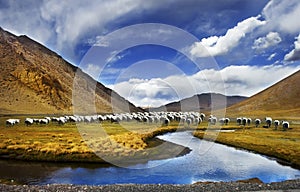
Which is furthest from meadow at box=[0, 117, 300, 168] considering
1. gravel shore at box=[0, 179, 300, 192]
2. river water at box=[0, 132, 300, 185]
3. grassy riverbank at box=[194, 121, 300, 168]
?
gravel shore at box=[0, 179, 300, 192]

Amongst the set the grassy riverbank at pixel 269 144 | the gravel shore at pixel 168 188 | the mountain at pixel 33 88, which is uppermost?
the mountain at pixel 33 88

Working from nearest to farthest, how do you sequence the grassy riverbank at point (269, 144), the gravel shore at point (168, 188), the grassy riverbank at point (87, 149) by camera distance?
the gravel shore at point (168, 188) → the grassy riverbank at point (87, 149) → the grassy riverbank at point (269, 144)

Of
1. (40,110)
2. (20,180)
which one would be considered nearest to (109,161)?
(20,180)

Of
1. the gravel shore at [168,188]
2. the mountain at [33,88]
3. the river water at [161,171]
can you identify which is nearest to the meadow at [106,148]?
the river water at [161,171]

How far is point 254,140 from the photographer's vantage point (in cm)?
5050

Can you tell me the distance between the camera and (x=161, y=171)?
103ft

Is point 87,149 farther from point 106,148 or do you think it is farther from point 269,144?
point 269,144

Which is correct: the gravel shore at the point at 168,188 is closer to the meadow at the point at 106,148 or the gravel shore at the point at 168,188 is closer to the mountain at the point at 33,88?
the meadow at the point at 106,148

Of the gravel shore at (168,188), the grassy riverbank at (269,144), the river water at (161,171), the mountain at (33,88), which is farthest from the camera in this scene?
the mountain at (33,88)

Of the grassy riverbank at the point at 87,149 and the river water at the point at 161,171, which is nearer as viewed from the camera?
the river water at the point at 161,171

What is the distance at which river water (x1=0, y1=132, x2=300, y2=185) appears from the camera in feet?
91.8

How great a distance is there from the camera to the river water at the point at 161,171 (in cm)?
2798

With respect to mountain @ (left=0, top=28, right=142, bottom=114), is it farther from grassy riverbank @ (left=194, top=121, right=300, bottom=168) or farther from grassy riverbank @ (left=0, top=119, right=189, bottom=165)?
grassy riverbank @ (left=194, top=121, right=300, bottom=168)

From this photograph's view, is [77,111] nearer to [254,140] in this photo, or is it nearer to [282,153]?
[254,140]
